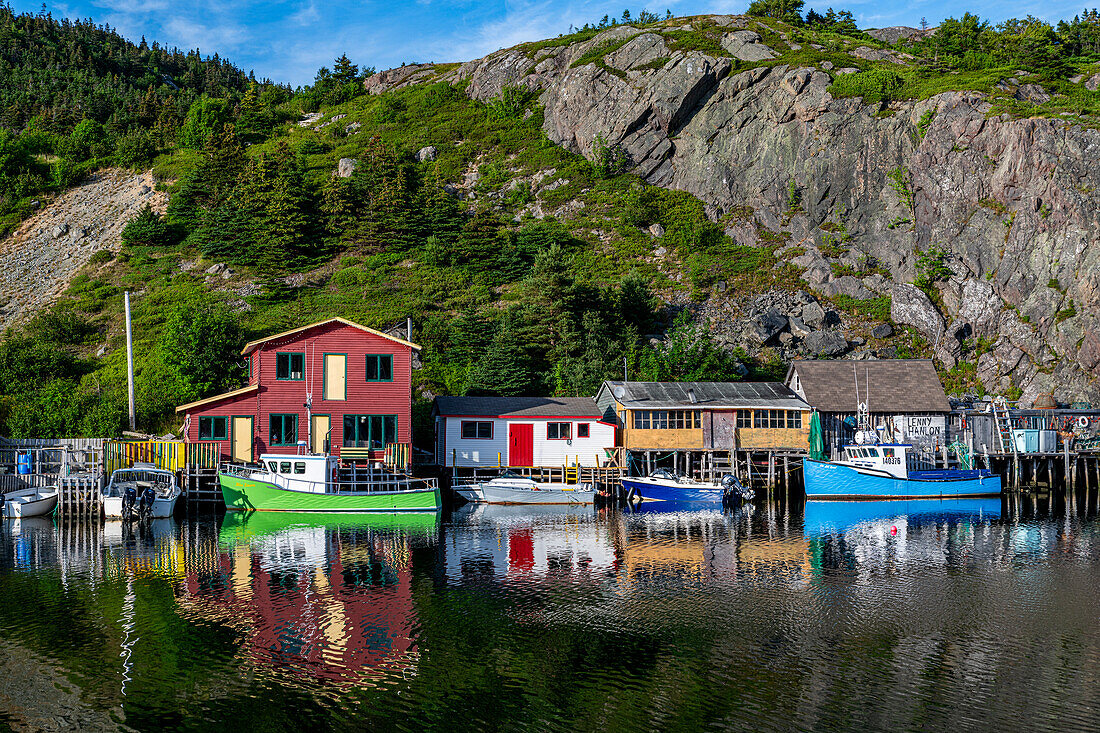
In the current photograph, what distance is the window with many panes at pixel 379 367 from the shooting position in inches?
1870

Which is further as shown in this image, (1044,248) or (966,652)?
(1044,248)

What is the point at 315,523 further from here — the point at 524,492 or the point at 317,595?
the point at 317,595

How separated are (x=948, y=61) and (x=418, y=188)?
6470 cm

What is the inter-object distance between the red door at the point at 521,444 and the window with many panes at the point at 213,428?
16.4 metres

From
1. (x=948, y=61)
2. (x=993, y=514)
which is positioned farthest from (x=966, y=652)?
(x=948, y=61)

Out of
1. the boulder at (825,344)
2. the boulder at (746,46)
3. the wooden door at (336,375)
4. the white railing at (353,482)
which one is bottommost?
the white railing at (353,482)

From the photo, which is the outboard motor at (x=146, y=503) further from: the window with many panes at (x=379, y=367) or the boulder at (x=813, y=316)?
the boulder at (x=813, y=316)

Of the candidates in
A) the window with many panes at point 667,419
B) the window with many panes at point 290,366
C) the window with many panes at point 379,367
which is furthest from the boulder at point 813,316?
the window with many panes at point 290,366

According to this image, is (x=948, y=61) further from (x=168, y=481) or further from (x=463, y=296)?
(x=168, y=481)

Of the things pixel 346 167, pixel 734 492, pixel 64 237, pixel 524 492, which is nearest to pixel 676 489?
pixel 734 492

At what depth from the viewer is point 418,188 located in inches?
3839

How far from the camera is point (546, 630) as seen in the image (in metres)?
22.4

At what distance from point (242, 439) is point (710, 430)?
28.4 m

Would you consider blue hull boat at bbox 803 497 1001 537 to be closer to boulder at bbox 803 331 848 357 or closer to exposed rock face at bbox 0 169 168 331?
boulder at bbox 803 331 848 357
